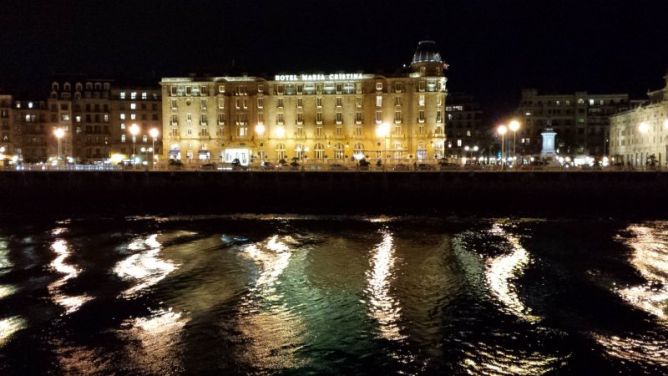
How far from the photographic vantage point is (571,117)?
160m

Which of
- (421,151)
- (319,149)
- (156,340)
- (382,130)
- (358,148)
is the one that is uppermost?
(382,130)

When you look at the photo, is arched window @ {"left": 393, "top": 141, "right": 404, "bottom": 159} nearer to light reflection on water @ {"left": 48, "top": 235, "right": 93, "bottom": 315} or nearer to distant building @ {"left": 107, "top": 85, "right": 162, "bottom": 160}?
distant building @ {"left": 107, "top": 85, "right": 162, "bottom": 160}

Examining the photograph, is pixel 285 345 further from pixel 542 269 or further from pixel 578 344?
pixel 542 269

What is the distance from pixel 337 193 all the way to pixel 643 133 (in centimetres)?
8080

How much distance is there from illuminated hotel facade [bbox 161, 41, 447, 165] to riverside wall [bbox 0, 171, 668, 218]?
134ft

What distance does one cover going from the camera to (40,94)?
483 feet

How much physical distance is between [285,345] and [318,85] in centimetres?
9770

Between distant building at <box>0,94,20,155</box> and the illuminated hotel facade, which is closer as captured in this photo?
the illuminated hotel facade

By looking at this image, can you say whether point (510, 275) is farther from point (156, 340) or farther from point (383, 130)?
point (383, 130)

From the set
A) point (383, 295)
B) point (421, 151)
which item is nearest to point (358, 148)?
point (421, 151)

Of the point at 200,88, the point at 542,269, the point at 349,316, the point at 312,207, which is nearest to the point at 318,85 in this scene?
the point at 200,88

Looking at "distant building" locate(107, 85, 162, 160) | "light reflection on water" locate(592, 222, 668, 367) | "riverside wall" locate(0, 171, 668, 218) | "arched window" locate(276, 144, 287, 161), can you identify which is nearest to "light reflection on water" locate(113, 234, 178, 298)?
"light reflection on water" locate(592, 222, 668, 367)

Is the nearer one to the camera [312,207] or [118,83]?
[312,207]

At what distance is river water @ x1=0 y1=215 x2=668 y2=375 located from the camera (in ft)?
70.1
